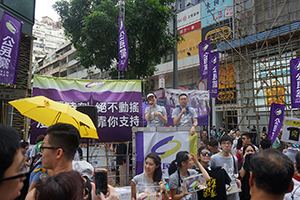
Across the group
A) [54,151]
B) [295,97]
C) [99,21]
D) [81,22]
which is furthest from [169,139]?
[81,22]

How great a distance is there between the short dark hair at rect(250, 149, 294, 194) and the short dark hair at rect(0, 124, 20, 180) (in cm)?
163

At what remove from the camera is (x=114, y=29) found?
12.3 meters

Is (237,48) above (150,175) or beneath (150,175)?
above

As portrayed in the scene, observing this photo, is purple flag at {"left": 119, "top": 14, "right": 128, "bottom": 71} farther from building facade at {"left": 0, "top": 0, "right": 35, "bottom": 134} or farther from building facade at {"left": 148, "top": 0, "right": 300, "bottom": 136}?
building facade at {"left": 148, "top": 0, "right": 300, "bottom": 136}

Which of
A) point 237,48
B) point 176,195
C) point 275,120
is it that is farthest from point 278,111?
point 237,48

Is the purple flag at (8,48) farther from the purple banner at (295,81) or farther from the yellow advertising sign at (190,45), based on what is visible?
the yellow advertising sign at (190,45)

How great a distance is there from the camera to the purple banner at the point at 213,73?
Result: 1317cm

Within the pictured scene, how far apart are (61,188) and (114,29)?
465 inches

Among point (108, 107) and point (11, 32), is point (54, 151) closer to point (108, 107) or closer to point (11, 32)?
point (108, 107)

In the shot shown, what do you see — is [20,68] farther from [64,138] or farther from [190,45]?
[190,45]

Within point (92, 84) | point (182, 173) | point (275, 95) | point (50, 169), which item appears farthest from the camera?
point (275, 95)

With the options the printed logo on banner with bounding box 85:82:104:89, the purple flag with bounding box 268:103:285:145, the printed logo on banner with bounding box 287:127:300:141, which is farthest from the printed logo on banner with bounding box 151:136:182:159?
the purple flag with bounding box 268:103:285:145

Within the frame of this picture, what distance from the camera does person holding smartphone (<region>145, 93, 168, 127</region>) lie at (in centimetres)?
549

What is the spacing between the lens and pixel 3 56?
8000mm
